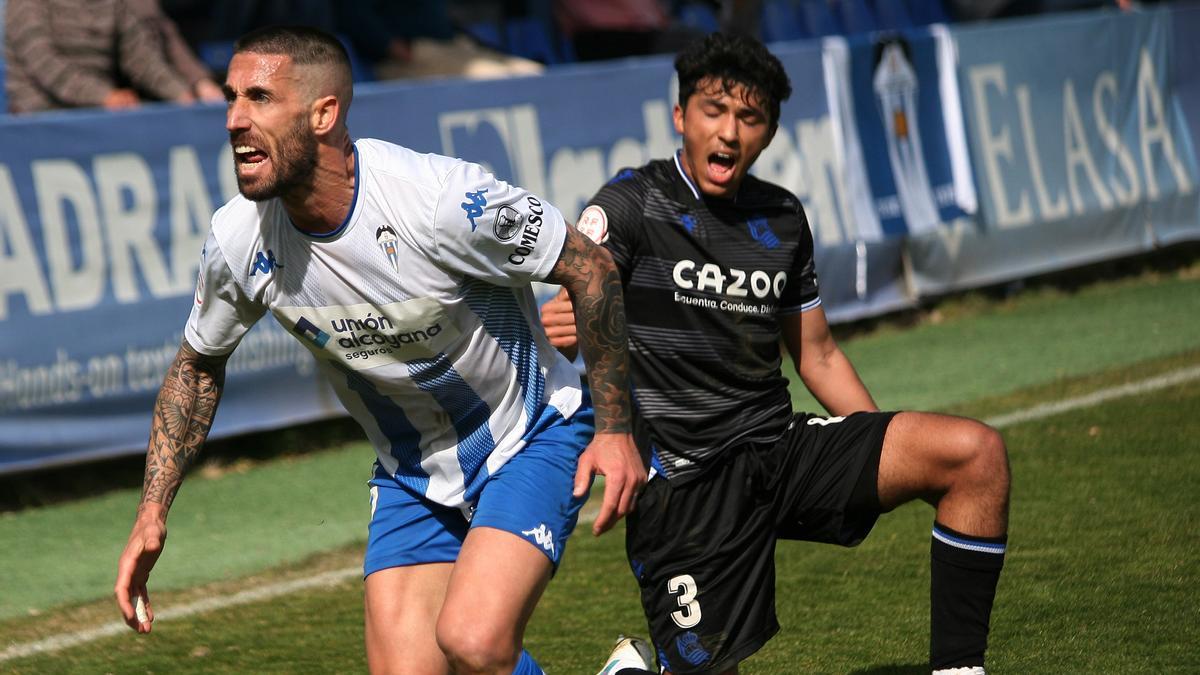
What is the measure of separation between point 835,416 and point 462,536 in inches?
48.1

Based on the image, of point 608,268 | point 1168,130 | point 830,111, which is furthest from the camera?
point 1168,130

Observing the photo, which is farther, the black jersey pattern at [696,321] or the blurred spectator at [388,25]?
the blurred spectator at [388,25]

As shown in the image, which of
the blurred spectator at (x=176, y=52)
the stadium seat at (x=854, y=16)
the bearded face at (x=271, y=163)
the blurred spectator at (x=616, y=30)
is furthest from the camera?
the stadium seat at (x=854, y=16)

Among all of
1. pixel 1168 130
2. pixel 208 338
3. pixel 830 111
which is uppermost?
pixel 208 338

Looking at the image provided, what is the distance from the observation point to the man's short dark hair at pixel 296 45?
12.2 feet

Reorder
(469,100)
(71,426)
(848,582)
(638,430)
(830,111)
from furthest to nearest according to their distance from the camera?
(830,111) < (469,100) < (71,426) < (848,582) < (638,430)

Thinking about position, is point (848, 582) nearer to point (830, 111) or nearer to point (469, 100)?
point (469, 100)

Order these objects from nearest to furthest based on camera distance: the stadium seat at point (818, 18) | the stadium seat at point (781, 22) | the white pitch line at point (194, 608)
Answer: the white pitch line at point (194, 608)
the stadium seat at point (781, 22)
the stadium seat at point (818, 18)

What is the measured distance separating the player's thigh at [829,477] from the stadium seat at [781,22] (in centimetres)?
1124

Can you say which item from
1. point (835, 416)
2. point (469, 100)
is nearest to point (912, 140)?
point (469, 100)

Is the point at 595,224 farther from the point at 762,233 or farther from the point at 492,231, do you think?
the point at 492,231

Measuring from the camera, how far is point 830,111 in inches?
430

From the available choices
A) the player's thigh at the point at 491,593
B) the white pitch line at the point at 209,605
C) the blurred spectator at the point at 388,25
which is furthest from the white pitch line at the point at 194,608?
the blurred spectator at the point at 388,25

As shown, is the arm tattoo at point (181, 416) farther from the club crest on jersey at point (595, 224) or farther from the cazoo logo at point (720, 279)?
the cazoo logo at point (720, 279)
